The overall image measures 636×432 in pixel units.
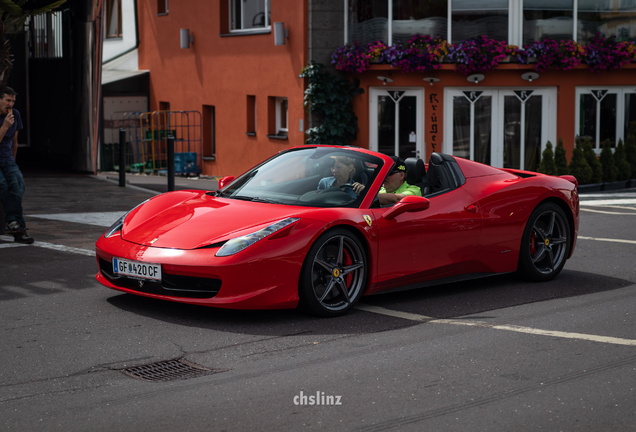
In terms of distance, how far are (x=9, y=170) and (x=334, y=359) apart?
5462 millimetres

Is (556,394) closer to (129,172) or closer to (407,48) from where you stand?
(407,48)

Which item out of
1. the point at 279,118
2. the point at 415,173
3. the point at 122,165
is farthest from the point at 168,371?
the point at 279,118

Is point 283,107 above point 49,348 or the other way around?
above

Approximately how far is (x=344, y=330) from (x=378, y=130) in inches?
638

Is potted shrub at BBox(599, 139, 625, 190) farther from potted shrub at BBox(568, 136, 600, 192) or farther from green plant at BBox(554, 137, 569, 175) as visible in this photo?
green plant at BBox(554, 137, 569, 175)

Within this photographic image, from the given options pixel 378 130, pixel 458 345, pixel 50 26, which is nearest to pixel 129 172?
pixel 50 26

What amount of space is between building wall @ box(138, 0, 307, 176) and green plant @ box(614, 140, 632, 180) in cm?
745

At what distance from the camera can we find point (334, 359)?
5.27 m

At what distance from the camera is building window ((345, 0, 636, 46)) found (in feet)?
68.5

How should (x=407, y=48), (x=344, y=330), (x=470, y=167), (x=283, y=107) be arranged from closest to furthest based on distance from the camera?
(x=344, y=330), (x=470, y=167), (x=407, y=48), (x=283, y=107)

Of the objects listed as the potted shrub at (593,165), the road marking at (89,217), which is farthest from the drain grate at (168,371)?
the potted shrub at (593,165)

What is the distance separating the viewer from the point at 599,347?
5656mm

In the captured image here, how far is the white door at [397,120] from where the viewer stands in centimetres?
2166

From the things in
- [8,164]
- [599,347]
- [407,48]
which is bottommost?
[599,347]
